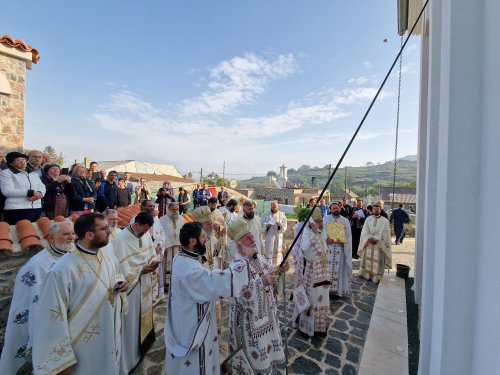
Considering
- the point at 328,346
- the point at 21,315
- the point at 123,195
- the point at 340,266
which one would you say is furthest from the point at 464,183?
the point at 123,195

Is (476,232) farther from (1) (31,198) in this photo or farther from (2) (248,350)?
(1) (31,198)

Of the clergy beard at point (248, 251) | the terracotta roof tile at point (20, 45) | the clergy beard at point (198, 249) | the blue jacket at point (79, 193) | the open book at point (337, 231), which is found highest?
the terracotta roof tile at point (20, 45)

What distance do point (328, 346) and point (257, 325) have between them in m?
2.12

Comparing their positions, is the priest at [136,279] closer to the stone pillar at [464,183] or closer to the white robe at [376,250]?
the stone pillar at [464,183]

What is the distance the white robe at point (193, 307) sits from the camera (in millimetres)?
2311

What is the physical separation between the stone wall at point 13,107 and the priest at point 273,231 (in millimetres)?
7204

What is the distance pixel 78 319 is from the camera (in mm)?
2271

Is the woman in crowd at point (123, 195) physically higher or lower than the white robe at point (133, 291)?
higher

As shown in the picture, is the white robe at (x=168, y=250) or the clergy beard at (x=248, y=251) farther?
the white robe at (x=168, y=250)

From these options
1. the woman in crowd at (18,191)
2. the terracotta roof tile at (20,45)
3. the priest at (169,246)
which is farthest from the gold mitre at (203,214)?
the terracotta roof tile at (20,45)

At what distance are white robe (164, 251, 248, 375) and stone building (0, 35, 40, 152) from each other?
274 inches

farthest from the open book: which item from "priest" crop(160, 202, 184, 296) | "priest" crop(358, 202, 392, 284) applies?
"priest" crop(160, 202, 184, 296)

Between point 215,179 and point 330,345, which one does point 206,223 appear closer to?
point 330,345

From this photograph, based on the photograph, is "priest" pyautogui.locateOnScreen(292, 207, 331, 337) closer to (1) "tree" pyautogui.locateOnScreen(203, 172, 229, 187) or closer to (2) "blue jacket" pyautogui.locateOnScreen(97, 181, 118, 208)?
(2) "blue jacket" pyautogui.locateOnScreen(97, 181, 118, 208)
